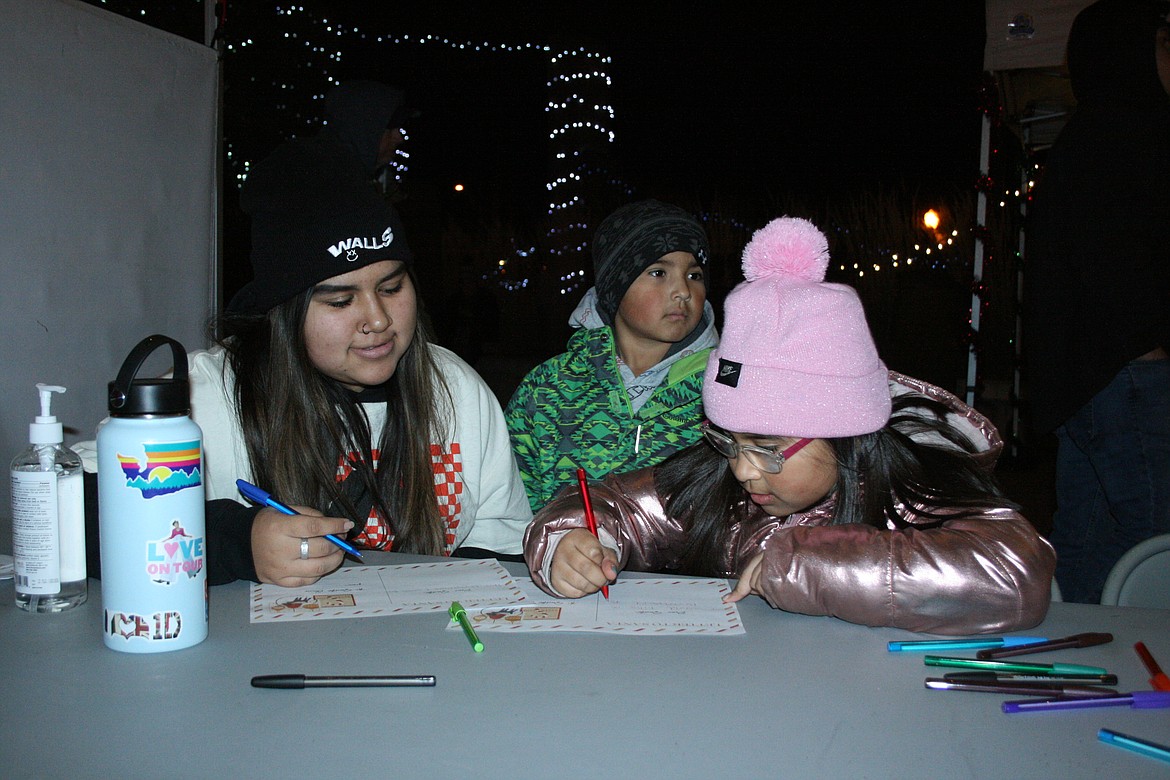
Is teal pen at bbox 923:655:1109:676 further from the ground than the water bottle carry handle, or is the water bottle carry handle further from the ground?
the water bottle carry handle

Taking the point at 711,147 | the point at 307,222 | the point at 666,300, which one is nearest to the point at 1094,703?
the point at 307,222

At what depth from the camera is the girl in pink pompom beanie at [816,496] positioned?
112 cm

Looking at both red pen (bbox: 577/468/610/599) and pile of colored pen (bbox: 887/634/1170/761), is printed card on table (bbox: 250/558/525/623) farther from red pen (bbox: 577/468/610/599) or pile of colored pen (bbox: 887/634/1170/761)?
pile of colored pen (bbox: 887/634/1170/761)

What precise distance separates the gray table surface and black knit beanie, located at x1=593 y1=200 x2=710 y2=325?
169 cm

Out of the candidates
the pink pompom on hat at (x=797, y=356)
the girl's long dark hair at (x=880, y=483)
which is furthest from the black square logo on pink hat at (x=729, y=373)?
the girl's long dark hair at (x=880, y=483)

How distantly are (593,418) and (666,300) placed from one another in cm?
44

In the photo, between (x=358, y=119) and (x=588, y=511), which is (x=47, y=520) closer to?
(x=588, y=511)

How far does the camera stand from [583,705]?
35.1 inches

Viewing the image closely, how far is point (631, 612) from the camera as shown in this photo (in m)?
1.19

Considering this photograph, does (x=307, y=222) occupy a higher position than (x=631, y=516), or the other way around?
(x=307, y=222)

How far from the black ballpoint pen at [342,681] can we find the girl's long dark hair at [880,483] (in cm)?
74

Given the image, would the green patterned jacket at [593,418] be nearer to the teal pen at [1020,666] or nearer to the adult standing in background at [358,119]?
the adult standing in background at [358,119]

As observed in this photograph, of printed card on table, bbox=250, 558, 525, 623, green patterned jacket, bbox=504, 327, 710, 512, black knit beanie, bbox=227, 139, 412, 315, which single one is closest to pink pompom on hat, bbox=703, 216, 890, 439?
printed card on table, bbox=250, 558, 525, 623

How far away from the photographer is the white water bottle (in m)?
0.96
